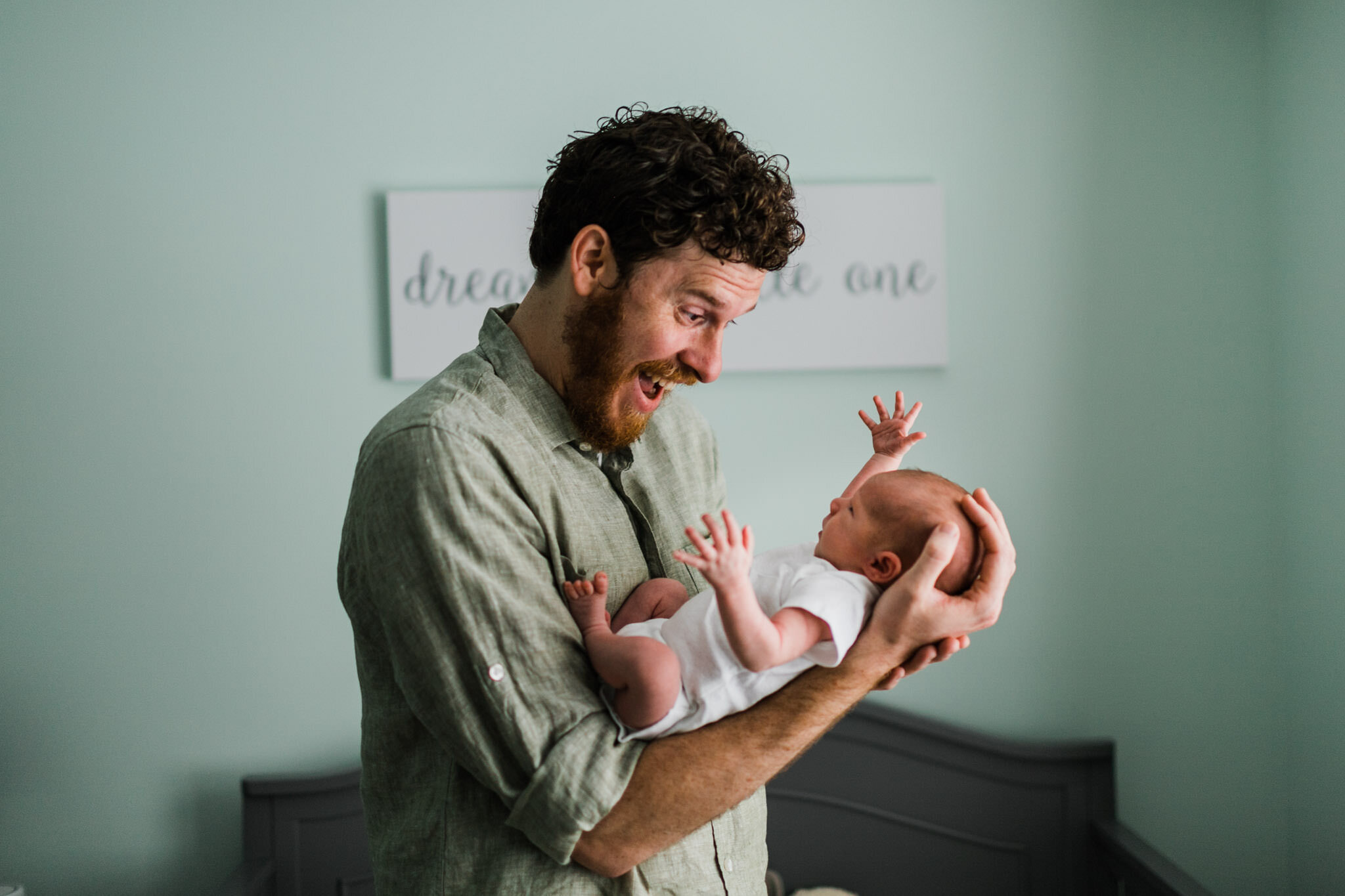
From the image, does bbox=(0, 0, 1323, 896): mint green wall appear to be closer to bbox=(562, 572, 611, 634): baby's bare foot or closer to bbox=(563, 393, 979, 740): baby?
bbox=(563, 393, 979, 740): baby

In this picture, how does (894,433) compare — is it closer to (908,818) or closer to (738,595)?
(738,595)

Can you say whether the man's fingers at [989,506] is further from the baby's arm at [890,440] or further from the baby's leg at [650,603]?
the baby's leg at [650,603]

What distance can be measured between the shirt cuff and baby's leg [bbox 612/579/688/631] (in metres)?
0.23

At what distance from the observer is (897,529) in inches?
46.0

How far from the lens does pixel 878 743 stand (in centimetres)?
220

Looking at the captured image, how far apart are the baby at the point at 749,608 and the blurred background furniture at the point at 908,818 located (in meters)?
1.14

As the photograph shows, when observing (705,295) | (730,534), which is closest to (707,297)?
(705,295)

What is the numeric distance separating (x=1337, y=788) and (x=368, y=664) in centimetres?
220

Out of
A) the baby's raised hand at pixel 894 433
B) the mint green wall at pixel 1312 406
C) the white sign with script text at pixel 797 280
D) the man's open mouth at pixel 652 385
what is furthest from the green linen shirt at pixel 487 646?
the mint green wall at pixel 1312 406

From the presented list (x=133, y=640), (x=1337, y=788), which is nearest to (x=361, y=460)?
(x=133, y=640)

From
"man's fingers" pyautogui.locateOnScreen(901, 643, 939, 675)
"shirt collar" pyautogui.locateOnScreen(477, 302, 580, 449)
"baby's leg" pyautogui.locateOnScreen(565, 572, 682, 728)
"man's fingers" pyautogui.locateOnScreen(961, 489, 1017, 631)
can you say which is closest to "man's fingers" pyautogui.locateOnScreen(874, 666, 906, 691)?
"man's fingers" pyautogui.locateOnScreen(901, 643, 939, 675)

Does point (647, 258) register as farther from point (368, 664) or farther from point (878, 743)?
point (878, 743)

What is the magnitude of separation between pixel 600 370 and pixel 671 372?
99 mm

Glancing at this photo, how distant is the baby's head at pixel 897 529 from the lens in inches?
44.4
